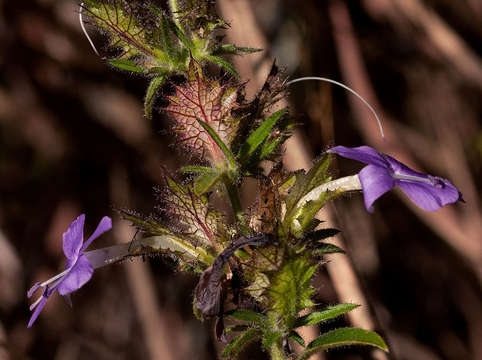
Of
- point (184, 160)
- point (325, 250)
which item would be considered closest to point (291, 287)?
point (325, 250)

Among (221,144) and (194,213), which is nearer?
(221,144)

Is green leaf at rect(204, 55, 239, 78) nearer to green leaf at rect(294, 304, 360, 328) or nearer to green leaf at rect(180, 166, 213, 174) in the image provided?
green leaf at rect(180, 166, 213, 174)

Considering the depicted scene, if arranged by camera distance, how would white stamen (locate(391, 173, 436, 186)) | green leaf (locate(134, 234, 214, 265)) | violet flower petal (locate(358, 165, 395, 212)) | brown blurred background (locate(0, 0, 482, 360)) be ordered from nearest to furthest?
1. violet flower petal (locate(358, 165, 395, 212))
2. white stamen (locate(391, 173, 436, 186))
3. green leaf (locate(134, 234, 214, 265))
4. brown blurred background (locate(0, 0, 482, 360))

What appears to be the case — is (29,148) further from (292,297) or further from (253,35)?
(292,297)

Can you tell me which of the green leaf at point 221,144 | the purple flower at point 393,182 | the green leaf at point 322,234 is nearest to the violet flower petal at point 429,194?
the purple flower at point 393,182

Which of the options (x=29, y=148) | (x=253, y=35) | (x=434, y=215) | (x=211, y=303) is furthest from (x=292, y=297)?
(x=29, y=148)

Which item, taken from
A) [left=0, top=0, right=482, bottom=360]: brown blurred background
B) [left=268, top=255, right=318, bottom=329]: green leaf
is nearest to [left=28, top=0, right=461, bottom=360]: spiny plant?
[left=268, top=255, right=318, bottom=329]: green leaf

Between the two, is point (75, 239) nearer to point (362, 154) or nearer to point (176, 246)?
point (176, 246)

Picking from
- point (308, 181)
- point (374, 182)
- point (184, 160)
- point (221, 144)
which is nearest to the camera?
point (374, 182)
